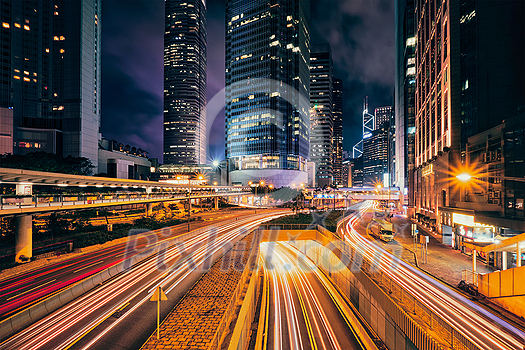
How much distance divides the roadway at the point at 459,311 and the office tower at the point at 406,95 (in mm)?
51777

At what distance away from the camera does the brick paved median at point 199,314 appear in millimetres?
10961

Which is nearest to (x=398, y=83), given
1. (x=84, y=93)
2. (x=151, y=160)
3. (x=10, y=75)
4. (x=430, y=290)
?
(x=430, y=290)

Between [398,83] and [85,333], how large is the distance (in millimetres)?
110939

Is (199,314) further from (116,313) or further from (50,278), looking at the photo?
(50,278)

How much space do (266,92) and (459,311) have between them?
12205cm

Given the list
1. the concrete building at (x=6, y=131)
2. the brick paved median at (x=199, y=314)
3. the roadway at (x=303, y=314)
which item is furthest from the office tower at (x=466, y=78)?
the concrete building at (x=6, y=131)

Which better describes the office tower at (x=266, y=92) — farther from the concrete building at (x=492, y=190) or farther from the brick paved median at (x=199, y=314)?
the brick paved median at (x=199, y=314)

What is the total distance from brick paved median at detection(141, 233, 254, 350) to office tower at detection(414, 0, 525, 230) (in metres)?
33.1

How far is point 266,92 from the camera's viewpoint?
405 feet

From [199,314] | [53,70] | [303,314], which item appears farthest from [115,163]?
[303,314]

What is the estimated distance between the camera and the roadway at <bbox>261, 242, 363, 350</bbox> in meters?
13.0

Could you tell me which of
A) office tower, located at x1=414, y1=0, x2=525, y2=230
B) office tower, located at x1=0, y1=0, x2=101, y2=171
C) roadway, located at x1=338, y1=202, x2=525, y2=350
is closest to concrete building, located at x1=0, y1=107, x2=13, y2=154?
office tower, located at x1=0, y1=0, x2=101, y2=171

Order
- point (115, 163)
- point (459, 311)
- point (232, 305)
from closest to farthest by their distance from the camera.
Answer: point (232, 305) → point (459, 311) → point (115, 163)

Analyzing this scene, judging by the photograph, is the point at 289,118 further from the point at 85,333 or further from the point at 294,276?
the point at 85,333
